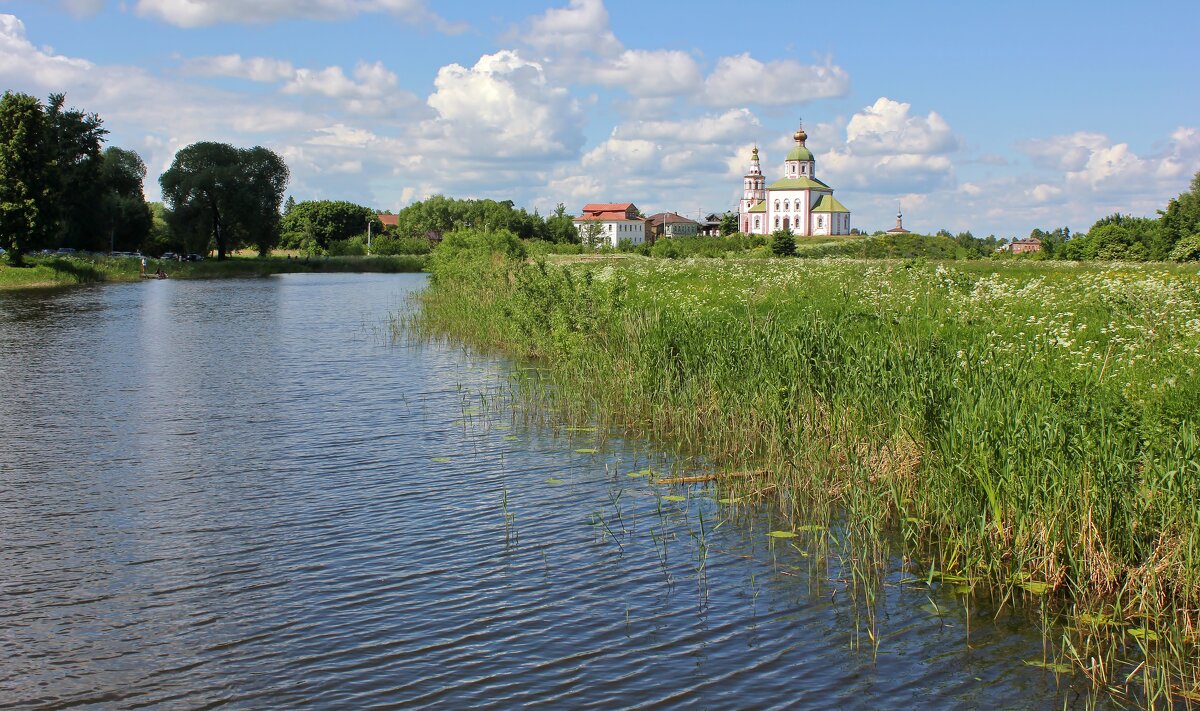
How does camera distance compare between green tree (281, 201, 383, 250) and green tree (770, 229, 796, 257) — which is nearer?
green tree (770, 229, 796, 257)

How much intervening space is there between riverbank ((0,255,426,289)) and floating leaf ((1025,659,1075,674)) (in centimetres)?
6419

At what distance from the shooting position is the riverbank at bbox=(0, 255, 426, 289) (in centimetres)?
6153

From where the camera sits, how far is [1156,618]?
732 centimetres

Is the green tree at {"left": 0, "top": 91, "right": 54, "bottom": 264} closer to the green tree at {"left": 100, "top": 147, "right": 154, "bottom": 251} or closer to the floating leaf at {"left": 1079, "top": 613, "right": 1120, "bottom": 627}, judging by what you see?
the green tree at {"left": 100, "top": 147, "right": 154, "bottom": 251}

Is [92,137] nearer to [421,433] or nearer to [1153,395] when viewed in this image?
[421,433]

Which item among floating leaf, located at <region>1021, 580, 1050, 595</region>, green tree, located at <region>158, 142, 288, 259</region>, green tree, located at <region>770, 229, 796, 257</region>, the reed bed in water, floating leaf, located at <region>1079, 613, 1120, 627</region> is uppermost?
green tree, located at <region>158, 142, 288, 259</region>

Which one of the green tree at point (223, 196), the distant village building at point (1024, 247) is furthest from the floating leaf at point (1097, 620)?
the green tree at point (223, 196)

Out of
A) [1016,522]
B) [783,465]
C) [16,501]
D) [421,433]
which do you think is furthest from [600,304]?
[1016,522]

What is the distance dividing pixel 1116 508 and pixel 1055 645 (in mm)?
1245

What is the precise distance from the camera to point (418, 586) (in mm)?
9195

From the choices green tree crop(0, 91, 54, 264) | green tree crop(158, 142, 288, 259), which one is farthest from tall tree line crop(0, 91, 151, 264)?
green tree crop(158, 142, 288, 259)

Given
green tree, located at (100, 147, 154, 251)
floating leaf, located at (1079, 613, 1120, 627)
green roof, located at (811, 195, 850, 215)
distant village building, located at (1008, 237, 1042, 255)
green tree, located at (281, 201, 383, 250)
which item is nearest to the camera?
floating leaf, located at (1079, 613, 1120, 627)

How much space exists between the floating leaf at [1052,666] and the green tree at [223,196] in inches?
3856

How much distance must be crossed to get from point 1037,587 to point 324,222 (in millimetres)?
156066
